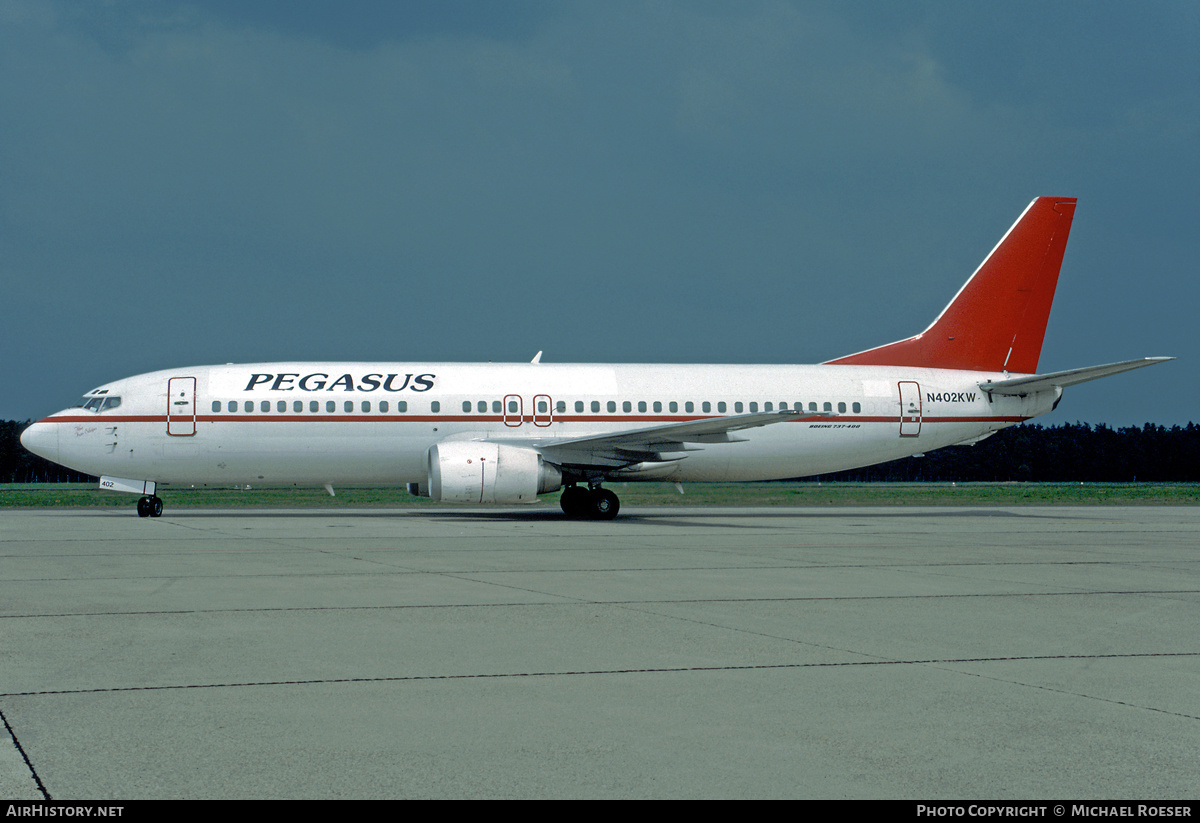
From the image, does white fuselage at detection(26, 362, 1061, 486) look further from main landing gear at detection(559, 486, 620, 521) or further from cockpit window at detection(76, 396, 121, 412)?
main landing gear at detection(559, 486, 620, 521)

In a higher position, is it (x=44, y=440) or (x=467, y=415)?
(x=467, y=415)

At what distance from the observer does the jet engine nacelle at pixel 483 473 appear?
23094mm

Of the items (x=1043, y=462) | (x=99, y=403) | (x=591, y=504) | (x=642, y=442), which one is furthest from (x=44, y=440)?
(x=1043, y=462)

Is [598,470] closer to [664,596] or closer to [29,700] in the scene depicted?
[664,596]

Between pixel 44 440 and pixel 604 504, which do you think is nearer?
pixel 44 440

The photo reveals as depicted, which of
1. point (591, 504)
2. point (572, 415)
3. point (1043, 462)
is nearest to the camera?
point (591, 504)

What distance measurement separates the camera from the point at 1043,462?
10125 centimetres

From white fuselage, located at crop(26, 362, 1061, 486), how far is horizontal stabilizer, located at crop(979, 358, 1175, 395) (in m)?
0.32

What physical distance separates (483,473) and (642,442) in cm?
354

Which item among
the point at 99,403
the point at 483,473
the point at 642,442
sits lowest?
the point at 483,473

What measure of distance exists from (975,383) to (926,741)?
24.3 meters

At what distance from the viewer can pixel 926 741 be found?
5.19 metres

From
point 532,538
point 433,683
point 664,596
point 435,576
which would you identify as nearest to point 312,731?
point 433,683

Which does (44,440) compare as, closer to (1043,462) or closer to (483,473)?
(483,473)
